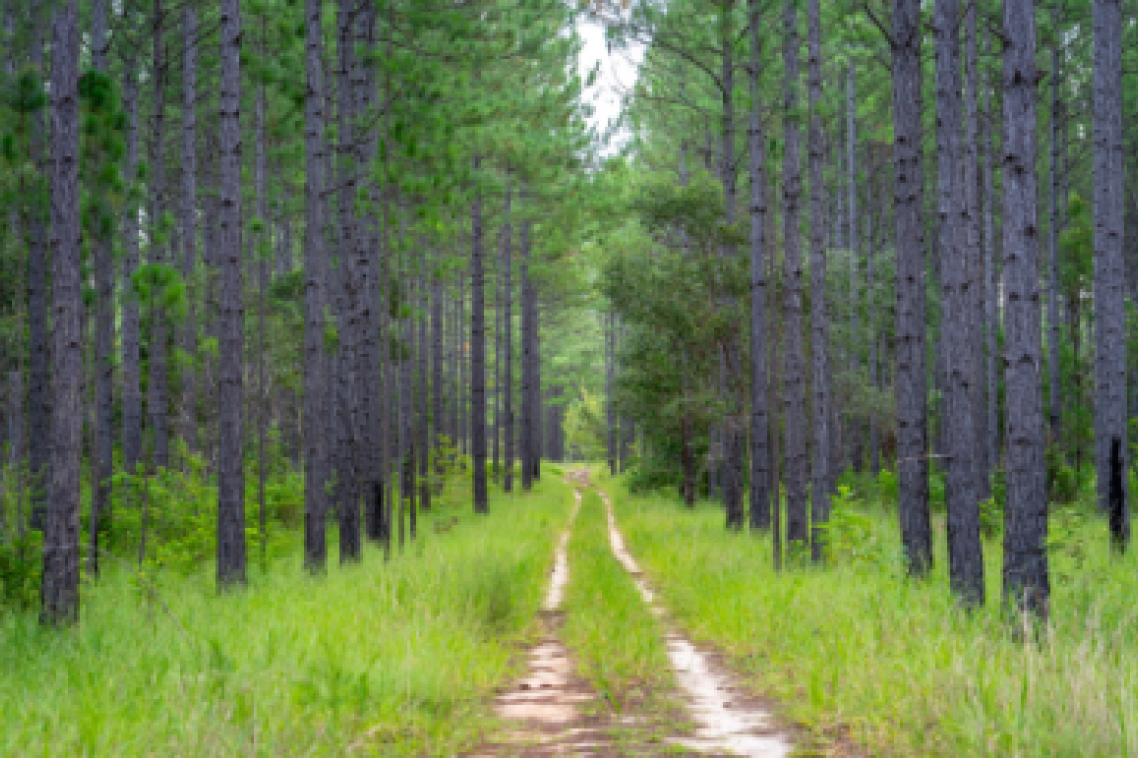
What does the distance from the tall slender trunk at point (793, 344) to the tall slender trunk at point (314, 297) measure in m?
6.09

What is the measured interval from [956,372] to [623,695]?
4.02 metres

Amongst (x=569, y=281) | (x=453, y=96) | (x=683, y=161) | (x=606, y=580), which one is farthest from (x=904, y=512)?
(x=569, y=281)

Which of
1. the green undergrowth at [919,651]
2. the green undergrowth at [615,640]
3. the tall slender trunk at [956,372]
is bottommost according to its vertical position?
the green undergrowth at [615,640]

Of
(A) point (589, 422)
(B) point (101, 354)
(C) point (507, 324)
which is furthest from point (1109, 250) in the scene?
(A) point (589, 422)

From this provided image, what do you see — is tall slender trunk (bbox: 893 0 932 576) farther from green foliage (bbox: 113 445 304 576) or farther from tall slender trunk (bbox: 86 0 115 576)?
green foliage (bbox: 113 445 304 576)

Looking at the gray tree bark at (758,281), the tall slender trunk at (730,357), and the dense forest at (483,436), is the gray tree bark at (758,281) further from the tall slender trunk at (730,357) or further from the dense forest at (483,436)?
the tall slender trunk at (730,357)

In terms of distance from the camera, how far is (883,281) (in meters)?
26.4

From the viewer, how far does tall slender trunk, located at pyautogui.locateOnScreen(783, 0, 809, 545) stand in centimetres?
1203

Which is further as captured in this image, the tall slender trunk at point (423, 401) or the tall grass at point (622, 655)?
the tall slender trunk at point (423, 401)

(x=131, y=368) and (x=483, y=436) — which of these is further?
(x=483, y=436)

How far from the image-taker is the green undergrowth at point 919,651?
431 centimetres

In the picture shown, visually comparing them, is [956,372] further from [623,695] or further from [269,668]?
[269,668]

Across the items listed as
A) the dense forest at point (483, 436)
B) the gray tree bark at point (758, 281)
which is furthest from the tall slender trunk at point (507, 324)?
the gray tree bark at point (758, 281)

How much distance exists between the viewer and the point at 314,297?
10.9 metres
